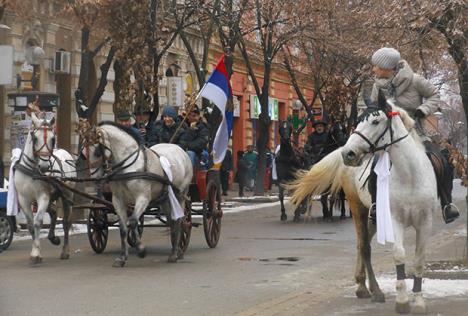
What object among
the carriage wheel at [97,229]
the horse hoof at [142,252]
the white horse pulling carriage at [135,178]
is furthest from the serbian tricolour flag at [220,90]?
the horse hoof at [142,252]

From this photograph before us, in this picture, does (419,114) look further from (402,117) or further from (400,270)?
(400,270)

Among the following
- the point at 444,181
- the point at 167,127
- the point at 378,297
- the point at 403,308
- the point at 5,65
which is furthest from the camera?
the point at 167,127

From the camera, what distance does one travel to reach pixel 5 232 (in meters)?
16.7

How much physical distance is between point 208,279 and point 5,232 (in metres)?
5.40

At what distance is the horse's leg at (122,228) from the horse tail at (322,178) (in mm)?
3185

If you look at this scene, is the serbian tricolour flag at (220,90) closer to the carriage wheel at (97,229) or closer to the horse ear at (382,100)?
the carriage wheel at (97,229)

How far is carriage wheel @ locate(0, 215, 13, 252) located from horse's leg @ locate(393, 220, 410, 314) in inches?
355

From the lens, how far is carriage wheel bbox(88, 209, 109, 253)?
1584cm

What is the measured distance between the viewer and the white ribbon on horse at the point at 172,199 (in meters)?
14.4

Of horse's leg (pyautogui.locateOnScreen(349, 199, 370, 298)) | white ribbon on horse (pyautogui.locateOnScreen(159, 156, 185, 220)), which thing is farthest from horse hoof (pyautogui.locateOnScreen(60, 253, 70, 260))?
horse's leg (pyautogui.locateOnScreen(349, 199, 370, 298))

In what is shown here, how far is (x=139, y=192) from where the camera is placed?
14062 mm

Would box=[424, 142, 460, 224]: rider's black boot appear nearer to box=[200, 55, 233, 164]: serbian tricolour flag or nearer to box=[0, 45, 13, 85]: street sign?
box=[200, 55, 233, 164]: serbian tricolour flag

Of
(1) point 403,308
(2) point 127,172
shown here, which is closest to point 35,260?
(2) point 127,172

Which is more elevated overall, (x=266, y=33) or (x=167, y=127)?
(x=266, y=33)
